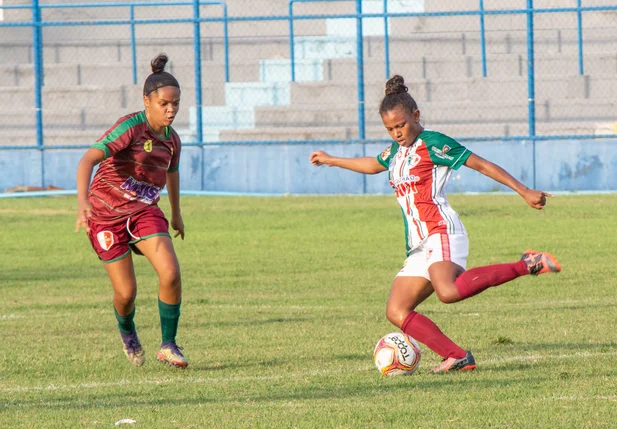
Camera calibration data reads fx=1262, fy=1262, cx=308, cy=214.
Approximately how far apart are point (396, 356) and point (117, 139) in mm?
1942

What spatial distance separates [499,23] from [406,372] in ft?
63.5

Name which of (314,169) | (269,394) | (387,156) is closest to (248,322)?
(387,156)

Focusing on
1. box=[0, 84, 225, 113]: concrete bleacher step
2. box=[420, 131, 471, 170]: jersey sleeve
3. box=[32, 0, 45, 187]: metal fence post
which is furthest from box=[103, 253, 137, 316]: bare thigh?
box=[0, 84, 225, 113]: concrete bleacher step

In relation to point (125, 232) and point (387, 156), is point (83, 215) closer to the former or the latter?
point (125, 232)

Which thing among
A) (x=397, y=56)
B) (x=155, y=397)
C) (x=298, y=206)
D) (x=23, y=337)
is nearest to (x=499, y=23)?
(x=397, y=56)

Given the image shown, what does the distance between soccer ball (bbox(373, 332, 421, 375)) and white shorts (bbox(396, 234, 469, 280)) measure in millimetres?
378

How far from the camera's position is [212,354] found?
7.34m

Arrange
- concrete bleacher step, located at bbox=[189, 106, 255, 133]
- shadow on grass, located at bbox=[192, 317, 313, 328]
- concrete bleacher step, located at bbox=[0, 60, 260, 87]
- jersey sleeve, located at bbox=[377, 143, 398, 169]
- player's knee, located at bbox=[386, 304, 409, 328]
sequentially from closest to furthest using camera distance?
player's knee, located at bbox=[386, 304, 409, 328] → jersey sleeve, located at bbox=[377, 143, 398, 169] → shadow on grass, located at bbox=[192, 317, 313, 328] → concrete bleacher step, located at bbox=[189, 106, 255, 133] → concrete bleacher step, located at bbox=[0, 60, 260, 87]

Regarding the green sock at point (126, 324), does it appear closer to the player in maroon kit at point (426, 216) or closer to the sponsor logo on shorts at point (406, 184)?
the player in maroon kit at point (426, 216)

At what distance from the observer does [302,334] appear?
26.2 ft

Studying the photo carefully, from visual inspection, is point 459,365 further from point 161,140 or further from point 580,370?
point 161,140

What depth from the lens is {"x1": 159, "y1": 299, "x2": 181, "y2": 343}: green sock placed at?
22.9 feet

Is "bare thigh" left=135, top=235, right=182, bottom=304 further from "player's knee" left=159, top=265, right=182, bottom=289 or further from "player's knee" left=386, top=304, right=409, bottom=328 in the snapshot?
"player's knee" left=386, top=304, right=409, bottom=328

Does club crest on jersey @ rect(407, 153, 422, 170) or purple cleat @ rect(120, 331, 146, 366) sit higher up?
club crest on jersey @ rect(407, 153, 422, 170)
